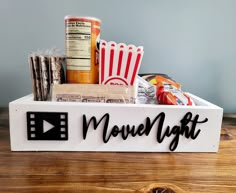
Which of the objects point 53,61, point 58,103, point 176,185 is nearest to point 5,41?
point 53,61

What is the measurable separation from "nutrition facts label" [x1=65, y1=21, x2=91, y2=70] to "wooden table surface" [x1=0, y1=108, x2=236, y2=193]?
228mm

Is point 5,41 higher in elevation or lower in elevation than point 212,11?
lower

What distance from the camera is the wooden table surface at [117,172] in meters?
0.37

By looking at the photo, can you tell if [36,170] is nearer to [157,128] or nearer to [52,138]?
[52,138]

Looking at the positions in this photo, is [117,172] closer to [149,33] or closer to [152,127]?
[152,127]

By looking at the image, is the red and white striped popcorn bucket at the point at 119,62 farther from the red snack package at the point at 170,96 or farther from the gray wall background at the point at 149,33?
the gray wall background at the point at 149,33

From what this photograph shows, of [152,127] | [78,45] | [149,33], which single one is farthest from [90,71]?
[149,33]

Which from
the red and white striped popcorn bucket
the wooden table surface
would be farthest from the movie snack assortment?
the wooden table surface

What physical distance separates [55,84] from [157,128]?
0.92 feet

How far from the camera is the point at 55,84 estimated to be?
21.5 inches

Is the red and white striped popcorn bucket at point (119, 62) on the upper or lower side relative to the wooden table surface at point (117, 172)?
upper

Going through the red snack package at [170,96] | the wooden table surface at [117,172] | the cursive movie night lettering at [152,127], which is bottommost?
the wooden table surface at [117,172]

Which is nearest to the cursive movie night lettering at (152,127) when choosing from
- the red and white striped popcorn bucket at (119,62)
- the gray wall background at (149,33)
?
the red and white striped popcorn bucket at (119,62)

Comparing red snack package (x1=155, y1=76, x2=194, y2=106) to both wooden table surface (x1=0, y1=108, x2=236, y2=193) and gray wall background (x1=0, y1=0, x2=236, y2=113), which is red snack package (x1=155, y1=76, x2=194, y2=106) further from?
gray wall background (x1=0, y1=0, x2=236, y2=113)
